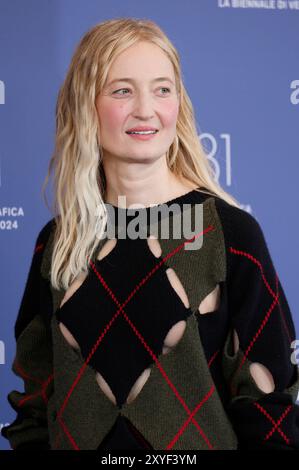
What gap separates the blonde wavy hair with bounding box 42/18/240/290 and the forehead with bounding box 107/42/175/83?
0.04 ft

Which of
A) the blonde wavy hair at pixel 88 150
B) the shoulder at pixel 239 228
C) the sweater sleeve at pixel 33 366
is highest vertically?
the blonde wavy hair at pixel 88 150

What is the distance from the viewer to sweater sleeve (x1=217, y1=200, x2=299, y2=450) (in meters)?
1.27

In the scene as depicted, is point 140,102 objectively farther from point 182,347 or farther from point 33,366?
point 33,366

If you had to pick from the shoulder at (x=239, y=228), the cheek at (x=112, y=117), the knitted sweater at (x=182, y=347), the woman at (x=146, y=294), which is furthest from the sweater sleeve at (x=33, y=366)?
the shoulder at (x=239, y=228)

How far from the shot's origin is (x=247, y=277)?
130cm

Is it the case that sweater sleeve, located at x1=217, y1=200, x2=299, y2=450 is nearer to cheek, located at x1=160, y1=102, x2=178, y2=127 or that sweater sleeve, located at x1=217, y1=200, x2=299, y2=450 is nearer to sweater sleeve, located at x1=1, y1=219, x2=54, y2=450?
cheek, located at x1=160, y1=102, x2=178, y2=127

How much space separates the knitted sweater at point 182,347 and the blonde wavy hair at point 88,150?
0.06m

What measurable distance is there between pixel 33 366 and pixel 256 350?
46 centimetres

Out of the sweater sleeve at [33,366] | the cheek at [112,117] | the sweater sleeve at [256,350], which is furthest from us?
the sweater sleeve at [33,366]

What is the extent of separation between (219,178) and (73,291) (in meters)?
0.94

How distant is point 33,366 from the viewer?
4.99 feet

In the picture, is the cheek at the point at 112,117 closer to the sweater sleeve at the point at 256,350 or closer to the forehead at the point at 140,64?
the forehead at the point at 140,64

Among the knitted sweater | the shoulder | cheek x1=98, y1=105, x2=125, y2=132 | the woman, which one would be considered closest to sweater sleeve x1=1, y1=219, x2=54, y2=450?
the woman

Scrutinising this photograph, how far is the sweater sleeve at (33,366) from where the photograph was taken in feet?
4.87
